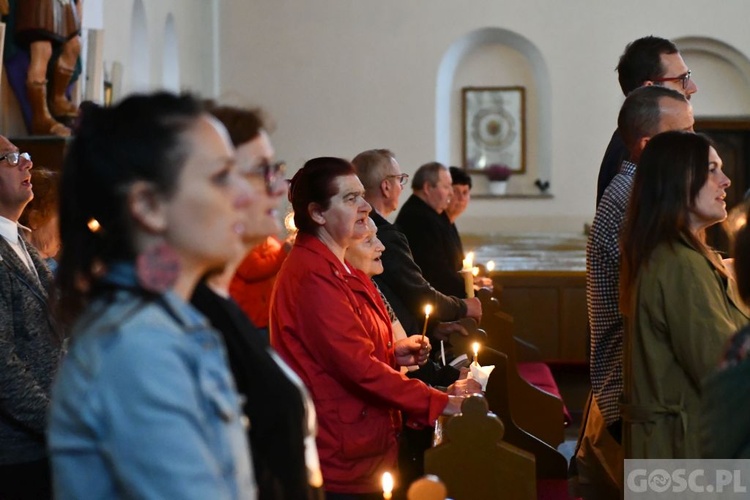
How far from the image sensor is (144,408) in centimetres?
136

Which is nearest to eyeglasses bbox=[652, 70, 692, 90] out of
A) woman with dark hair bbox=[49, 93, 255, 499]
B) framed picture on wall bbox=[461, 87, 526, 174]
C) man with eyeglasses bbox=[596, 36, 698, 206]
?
man with eyeglasses bbox=[596, 36, 698, 206]

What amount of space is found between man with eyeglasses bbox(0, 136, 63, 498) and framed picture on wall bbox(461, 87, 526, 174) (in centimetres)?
1015

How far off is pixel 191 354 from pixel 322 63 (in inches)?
452


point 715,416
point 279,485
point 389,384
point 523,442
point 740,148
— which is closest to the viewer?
point 279,485

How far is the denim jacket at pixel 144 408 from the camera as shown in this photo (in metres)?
1.36

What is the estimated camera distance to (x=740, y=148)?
12.5 meters

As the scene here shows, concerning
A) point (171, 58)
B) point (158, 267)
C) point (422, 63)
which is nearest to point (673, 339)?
point (158, 267)

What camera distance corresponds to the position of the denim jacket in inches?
53.5

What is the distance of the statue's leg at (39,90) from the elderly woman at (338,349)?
2.94 m

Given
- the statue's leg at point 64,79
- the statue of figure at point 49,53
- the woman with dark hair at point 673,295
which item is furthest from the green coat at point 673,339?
the statue's leg at point 64,79

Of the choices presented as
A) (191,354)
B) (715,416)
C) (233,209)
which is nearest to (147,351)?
(191,354)

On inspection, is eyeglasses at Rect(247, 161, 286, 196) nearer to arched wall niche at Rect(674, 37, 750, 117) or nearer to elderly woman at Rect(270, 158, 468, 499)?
elderly woman at Rect(270, 158, 468, 499)

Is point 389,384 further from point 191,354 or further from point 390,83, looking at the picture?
point 390,83

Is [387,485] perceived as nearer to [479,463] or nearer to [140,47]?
[479,463]
